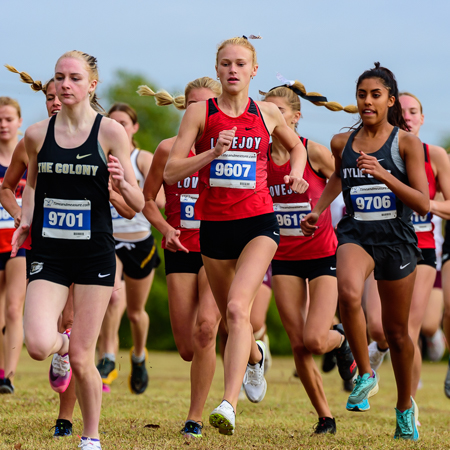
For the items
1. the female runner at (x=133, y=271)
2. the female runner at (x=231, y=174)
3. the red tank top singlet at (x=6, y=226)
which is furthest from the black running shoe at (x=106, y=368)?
the female runner at (x=231, y=174)

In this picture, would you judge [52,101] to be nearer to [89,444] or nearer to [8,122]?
[8,122]

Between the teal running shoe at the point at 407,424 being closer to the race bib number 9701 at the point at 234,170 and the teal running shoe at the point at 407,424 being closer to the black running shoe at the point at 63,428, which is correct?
the race bib number 9701 at the point at 234,170

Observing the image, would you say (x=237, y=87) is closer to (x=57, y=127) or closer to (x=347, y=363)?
(x=57, y=127)

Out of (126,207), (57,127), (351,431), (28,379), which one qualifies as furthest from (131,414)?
(28,379)

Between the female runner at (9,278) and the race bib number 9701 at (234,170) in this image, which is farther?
the female runner at (9,278)

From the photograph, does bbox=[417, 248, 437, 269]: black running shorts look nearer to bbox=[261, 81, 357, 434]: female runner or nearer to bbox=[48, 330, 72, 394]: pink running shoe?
bbox=[261, 81, 357, 434]: female runner

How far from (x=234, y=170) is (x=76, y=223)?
1151mm

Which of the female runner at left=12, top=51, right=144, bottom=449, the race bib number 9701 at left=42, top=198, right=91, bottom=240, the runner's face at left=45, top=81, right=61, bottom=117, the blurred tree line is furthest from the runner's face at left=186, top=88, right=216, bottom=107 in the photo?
the blurred tree line

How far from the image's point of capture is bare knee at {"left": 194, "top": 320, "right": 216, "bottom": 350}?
19.0 feet

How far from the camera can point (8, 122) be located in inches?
320

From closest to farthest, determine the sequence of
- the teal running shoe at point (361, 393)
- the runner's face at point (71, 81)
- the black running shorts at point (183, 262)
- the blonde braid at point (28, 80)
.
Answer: the runner's face at point (71, 81) → the teal running shoe at point (361, 393) → the blonde braid at point (28, 80) → the black running shorts at point (183, 262)

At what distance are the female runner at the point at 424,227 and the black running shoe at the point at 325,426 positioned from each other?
1.07 meters

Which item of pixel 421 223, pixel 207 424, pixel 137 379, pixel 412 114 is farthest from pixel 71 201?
pixel 137 379

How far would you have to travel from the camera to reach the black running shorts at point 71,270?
4.64m
